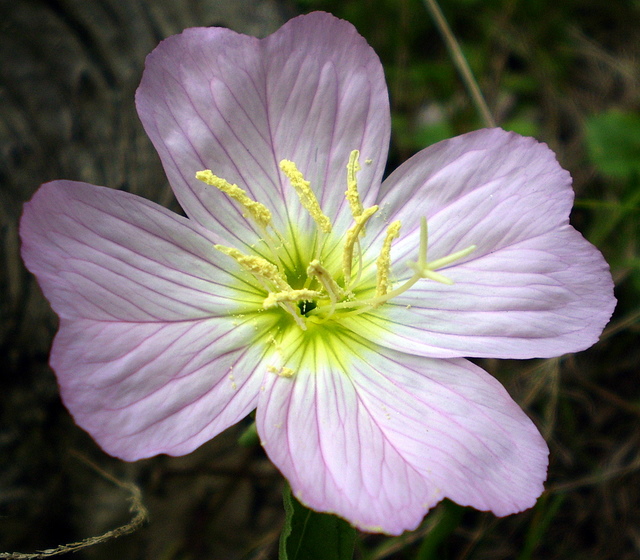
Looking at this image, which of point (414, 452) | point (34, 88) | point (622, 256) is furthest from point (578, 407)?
point (34, 88)

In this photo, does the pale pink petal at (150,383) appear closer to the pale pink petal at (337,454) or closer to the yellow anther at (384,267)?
the pale pink petal at (337,454)

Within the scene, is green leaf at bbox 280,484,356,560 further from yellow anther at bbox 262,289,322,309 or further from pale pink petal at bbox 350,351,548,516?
yellow anther at bbox 262,289,322,309

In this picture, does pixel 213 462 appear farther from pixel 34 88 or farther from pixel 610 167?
pixel 610 167

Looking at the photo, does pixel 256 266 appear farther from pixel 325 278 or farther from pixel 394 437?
pixel 394 437

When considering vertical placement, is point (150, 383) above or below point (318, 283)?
above

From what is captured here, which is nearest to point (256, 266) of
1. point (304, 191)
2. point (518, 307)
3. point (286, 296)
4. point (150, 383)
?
point (286, 296)

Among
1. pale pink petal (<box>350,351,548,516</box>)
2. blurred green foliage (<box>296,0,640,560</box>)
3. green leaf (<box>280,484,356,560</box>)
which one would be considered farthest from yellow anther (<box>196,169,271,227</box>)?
blurred green foliage (<box>296,0,640,560</box>)

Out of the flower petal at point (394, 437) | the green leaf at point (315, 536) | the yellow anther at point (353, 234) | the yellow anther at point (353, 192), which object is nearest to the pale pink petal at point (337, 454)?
the flower petal at point (394, 437)
